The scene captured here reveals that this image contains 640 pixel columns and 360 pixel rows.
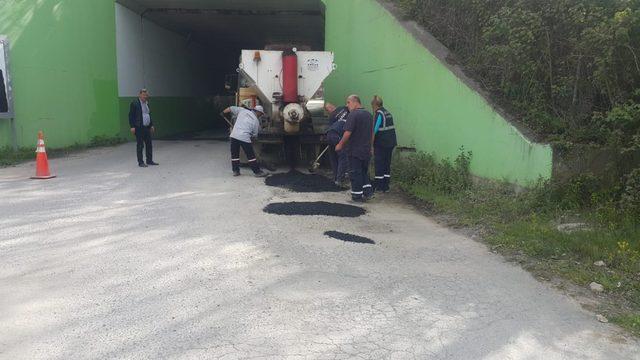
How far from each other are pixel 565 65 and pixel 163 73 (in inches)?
618

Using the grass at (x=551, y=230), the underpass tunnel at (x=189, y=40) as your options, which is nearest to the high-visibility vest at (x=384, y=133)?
the grass at (x=551, y=230)

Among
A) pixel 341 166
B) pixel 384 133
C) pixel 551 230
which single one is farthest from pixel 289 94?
pixel 551 230

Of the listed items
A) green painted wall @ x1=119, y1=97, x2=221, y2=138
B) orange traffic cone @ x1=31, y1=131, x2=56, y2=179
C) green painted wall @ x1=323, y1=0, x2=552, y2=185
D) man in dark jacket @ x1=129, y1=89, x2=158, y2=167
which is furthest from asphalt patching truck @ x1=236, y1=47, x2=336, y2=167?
green painted wall @ x1=119, y1=97, x2=221, y2=138

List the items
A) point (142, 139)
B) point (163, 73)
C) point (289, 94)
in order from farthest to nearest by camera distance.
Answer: point (163, 73)
point (142, 139)
point (289, 94)

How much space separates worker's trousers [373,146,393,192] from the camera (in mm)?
8828

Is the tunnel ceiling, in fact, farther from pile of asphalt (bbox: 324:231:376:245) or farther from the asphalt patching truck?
pile of asphalt (bbox: 324:231:376:245)

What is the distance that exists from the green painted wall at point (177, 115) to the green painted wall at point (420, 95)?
6.84 metres

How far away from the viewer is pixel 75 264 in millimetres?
4965

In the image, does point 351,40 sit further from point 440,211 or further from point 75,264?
point 75,264

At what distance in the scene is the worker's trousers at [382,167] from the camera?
348 inches

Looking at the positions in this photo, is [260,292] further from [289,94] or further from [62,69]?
[62,69]

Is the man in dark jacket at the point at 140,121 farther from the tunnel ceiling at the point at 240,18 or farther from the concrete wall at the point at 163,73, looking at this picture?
the concrete wall at the point at 163,73

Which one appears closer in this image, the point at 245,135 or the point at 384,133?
the point at 384,133

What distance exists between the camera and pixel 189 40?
22938mm
